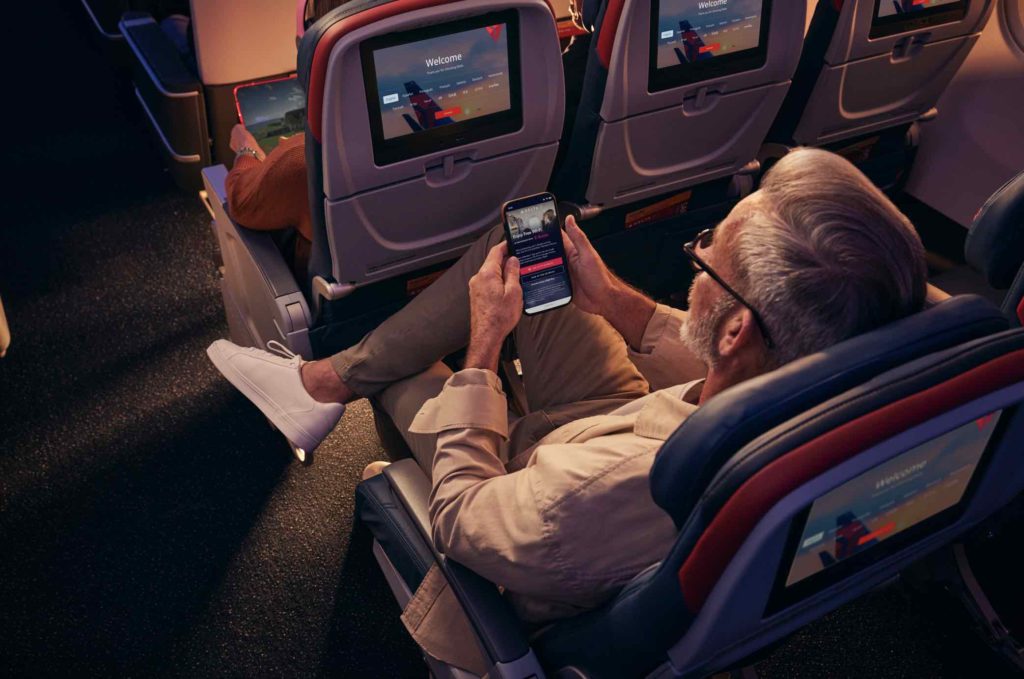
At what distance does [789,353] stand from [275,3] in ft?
7.90

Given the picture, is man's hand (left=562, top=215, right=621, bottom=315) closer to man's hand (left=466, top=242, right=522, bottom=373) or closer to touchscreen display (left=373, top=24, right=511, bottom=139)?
man's hand (left=466, top=242, right=522, bottom=373)

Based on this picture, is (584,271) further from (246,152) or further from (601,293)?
(246,152)

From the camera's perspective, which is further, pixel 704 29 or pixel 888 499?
pixel 704 29

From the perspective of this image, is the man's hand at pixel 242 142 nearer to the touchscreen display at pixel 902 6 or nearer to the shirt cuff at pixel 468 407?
the shirt cuff at pixel 468 407

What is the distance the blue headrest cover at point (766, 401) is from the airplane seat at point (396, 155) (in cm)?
101

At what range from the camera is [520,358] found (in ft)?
6.44

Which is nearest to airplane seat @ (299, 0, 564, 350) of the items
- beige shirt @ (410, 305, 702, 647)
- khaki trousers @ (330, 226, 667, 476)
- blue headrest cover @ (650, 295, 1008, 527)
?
khaki trousers @ (330, 226, 667, 476)

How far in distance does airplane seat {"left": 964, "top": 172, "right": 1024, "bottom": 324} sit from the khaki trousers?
29.4 inches

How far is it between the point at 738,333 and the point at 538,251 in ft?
1.98

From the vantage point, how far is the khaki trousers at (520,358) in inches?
74.1

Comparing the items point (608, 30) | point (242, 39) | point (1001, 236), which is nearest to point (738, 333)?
point (1001, 236)

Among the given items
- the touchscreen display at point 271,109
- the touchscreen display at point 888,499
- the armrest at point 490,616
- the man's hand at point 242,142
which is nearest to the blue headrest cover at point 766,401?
the touchscreen display at point 888,499

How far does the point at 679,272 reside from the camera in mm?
2906

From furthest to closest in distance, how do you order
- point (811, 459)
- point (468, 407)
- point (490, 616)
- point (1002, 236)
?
point (1002, 236) → point (468, 407) → point (490, 616) → point (811, 459)
